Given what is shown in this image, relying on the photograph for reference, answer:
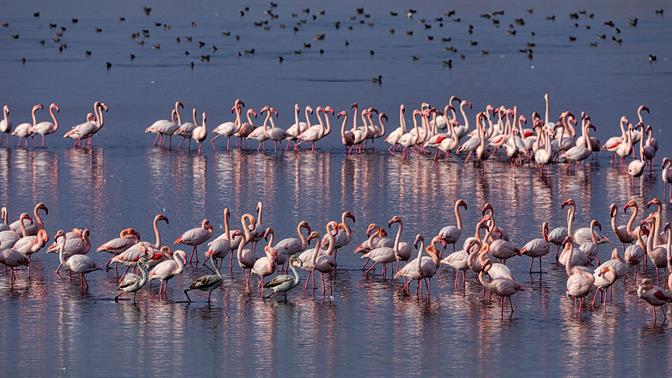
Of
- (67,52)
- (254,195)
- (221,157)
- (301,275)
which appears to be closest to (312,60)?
(67,52)

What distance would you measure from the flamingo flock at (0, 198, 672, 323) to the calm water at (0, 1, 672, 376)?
0.30 meters

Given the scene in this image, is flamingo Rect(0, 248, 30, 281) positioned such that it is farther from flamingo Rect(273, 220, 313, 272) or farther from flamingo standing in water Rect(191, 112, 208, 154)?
flamingo standing in water Rect(191, 112, 208, 154)

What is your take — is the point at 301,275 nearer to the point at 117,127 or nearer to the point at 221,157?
the point at 221,157

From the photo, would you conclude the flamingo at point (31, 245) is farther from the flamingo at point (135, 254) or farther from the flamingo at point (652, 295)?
the flamingo at point (652, 295)

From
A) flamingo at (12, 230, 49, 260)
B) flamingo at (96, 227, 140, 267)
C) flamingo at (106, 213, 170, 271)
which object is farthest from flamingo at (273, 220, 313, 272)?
flamingo at (12, 230, 49, 260)

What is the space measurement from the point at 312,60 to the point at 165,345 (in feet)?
132

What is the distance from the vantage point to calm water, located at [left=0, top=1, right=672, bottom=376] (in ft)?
58.7

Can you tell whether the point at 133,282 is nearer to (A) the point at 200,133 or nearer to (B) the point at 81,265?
(B) the point at 81,265

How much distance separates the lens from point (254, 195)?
28953 millimetres

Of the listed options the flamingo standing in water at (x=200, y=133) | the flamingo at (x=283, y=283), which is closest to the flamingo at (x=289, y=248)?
the flamingo at (x=283, y=283)

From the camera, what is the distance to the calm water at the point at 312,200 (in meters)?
17.9

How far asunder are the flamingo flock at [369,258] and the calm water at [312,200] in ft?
0.99

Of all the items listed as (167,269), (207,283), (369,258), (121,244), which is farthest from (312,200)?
(207,283)

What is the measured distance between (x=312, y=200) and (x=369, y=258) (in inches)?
262
